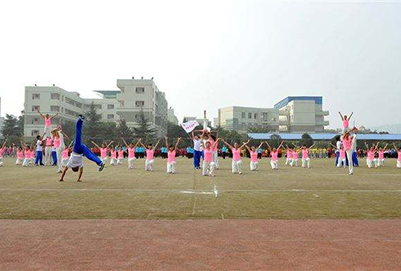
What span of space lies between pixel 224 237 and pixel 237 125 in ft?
339

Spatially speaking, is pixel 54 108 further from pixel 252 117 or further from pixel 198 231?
pixel 198 231

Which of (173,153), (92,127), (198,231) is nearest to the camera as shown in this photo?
(198,231)

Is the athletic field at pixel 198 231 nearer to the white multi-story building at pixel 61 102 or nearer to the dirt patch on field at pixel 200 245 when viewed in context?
the dirt patch on field at pixel 200 245

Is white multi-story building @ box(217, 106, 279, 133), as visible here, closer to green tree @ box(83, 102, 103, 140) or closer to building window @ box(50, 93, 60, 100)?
green tree @ box(83, 102, 103, 140)

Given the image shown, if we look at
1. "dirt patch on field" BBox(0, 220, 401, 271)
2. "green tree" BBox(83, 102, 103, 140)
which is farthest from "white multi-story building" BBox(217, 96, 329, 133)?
"dirt patch on field" BBox(0, 220, 401, 271)

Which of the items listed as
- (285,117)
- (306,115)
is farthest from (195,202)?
(285,117)

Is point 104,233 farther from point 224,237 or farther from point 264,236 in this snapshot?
point 264,236

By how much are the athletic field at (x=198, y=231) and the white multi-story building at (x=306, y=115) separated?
99080 mm

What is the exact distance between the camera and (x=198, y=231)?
633 centimetres

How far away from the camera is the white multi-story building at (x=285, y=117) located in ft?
350

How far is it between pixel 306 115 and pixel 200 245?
4177 inches

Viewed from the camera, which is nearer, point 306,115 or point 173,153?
point 173,153

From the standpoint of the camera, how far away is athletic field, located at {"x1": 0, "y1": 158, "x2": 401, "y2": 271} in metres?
4.80

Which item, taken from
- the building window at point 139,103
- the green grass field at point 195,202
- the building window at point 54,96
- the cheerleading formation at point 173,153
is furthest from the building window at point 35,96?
the green grass field at point 195,202
